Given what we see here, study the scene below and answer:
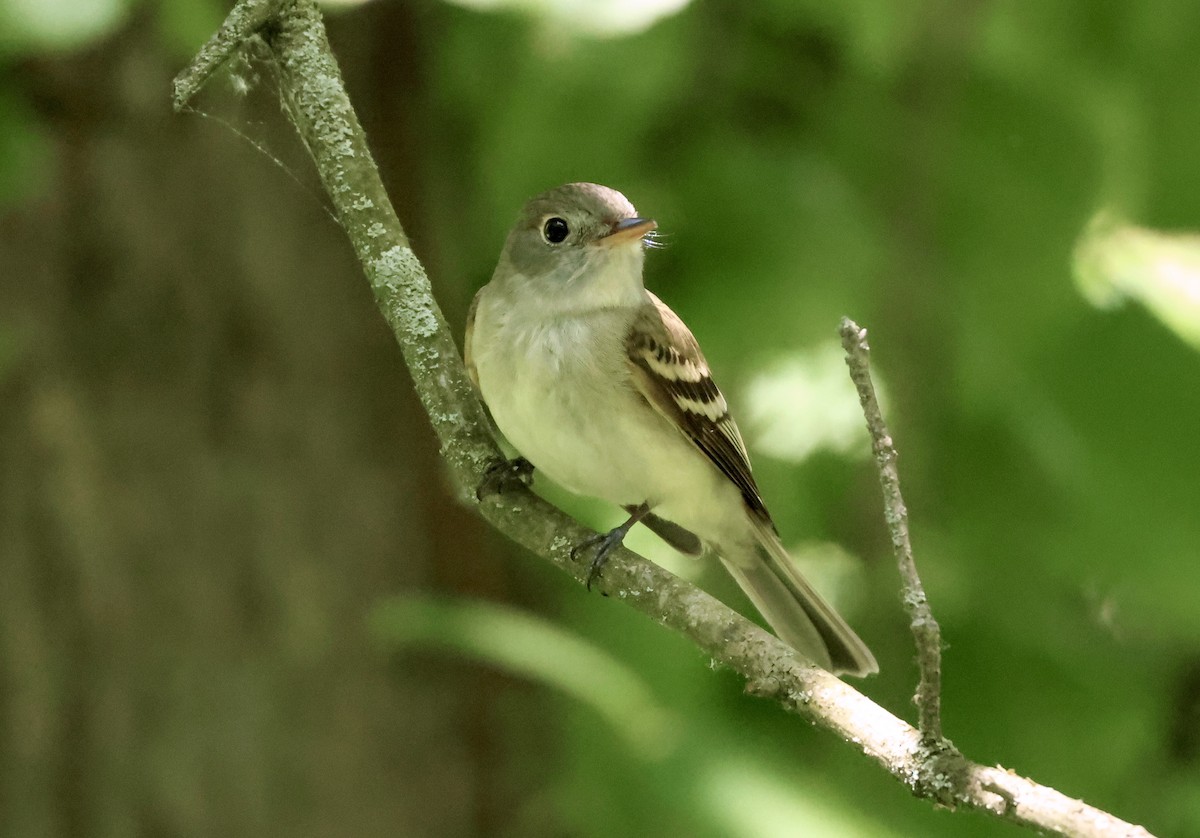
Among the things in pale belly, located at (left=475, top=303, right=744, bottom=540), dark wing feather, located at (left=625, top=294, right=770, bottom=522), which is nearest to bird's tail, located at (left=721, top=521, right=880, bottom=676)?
dark wing feather, located at (left=625, top=294, right=770, bottom=522)

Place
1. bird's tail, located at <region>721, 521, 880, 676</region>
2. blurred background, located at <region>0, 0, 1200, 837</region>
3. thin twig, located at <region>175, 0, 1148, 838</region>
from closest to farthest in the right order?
thin twig, located at <region>175, 0, 1148, 838</region> < bird's tail, located at <region>721, 521, 880, 676</region> < blurred background, located at <region>0, 0, 1200, 837</region>

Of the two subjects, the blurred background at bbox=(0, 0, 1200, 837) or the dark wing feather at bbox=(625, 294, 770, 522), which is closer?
the dark wing feather at bbox=(625, 294, 770, 522)

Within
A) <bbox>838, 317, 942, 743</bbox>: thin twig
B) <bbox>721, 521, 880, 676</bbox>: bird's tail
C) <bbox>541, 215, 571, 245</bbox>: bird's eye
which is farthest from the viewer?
<bbox>541, 215, 571, 245</bbox>: bird's eye

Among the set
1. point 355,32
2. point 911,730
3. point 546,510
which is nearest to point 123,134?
point 355,32

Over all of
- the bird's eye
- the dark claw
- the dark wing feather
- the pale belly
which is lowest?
the dark claw

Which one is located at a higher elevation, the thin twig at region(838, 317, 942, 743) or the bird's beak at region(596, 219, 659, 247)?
the bird's beak at region(596, 219, 659, 247)

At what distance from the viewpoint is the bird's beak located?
3.27m

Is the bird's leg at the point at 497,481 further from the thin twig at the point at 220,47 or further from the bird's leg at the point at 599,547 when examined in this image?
the thin twig at the point at 220,47

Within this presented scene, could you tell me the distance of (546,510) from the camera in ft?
9.15

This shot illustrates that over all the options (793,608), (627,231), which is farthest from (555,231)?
(793,608)

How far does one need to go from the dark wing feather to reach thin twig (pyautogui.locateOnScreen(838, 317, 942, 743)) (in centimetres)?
170

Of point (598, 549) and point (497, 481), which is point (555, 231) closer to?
point (497, 481)

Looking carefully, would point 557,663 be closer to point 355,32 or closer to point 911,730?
point 911,730

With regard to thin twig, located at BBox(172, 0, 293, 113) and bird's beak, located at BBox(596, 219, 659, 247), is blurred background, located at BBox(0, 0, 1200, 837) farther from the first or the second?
bird's beak, located at BBox(596, 219, 659, 247)
